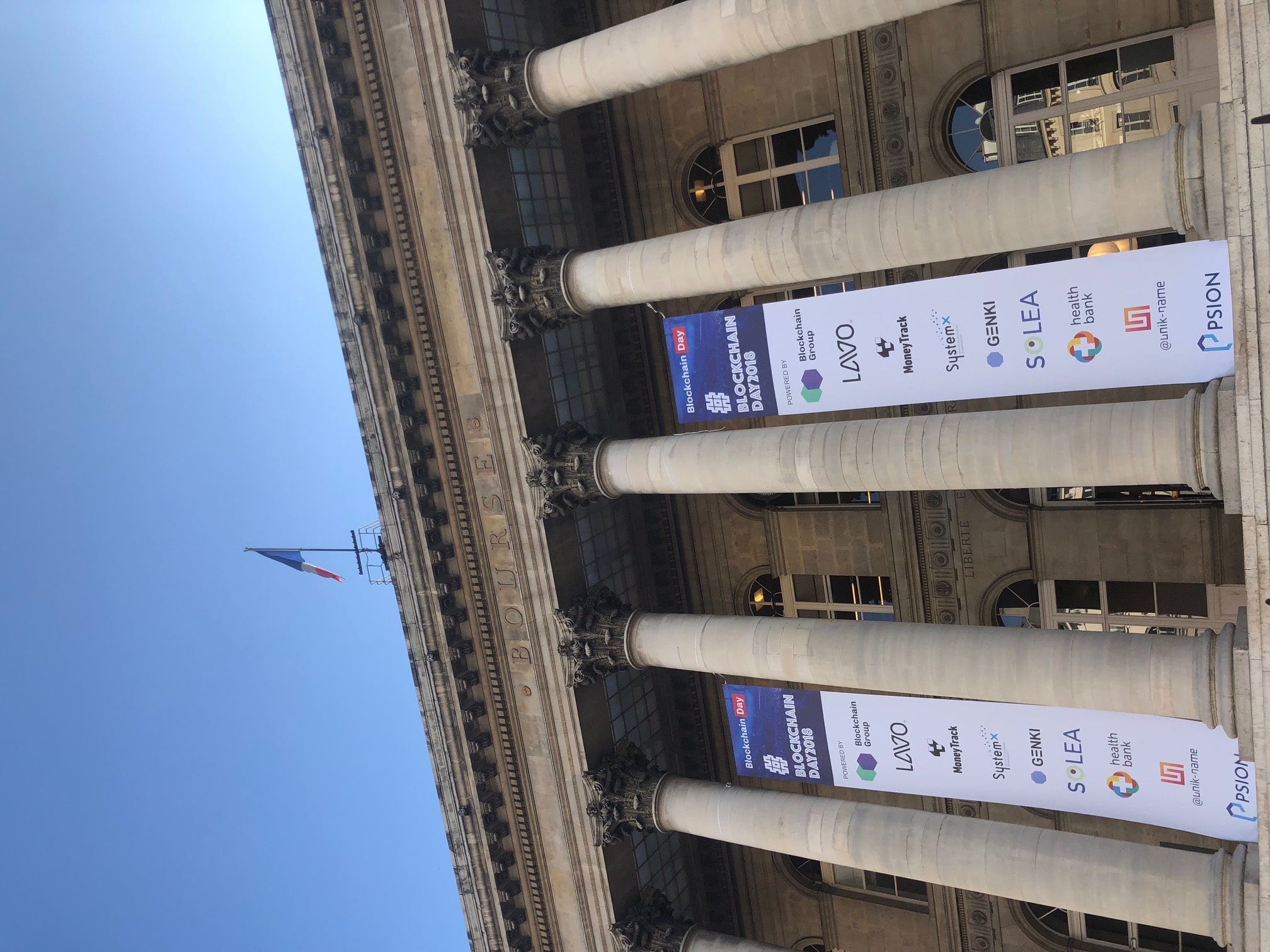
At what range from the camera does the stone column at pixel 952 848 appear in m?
13.1

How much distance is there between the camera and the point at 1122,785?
13.5m

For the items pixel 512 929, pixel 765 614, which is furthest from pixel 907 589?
pixel 512 929

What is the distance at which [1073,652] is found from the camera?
1355cm

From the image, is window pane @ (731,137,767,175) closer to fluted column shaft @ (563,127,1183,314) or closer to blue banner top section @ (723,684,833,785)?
fluted column shaft @ (563,127,1183,314)

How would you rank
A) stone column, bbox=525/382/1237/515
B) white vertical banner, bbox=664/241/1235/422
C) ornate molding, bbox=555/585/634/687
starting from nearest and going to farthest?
white vertical banner, bbox=664/241/1235/422 < stone column, bbox=525/382/1237/515 < ornate molding, bbox=555/585/634/687

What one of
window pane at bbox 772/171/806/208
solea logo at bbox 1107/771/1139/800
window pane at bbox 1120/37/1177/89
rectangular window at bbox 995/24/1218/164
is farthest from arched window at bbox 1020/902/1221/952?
window pane at bbox 1120/37/1177/89

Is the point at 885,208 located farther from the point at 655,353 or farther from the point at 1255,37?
the point at 655,353

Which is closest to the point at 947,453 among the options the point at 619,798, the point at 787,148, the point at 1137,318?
the point at 1137,318

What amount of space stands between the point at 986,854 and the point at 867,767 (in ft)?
7.39

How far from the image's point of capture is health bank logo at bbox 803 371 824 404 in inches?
573

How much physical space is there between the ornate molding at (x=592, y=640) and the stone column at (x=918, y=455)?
2278 millimetres

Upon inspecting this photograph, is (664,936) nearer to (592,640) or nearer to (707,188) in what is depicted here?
(592,640)

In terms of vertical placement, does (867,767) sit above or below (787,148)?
below

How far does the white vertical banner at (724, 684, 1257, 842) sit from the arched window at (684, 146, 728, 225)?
37.2 ft
